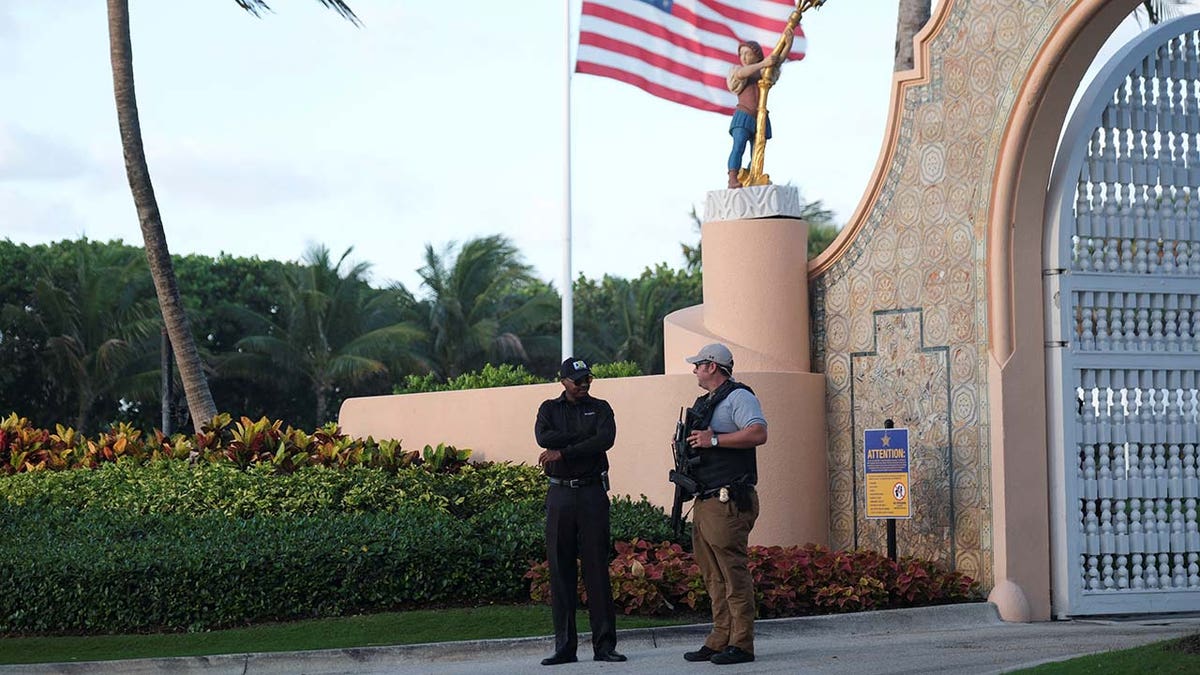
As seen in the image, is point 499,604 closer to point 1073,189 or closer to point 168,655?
point 168,655

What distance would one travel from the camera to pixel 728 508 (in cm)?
973

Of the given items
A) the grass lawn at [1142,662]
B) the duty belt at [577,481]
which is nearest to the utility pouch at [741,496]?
the duty belt at [577,481]

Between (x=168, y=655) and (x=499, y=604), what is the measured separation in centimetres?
256

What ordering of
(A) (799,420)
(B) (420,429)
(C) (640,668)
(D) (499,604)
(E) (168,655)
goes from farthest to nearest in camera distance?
(B) (420,429) < (A) (799,420) < (D) (499,604) < (E) (168,655) < (C) (640,668)

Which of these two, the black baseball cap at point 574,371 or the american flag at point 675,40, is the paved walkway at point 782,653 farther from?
the american flag at point 675,40

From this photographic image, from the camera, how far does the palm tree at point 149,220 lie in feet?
65.3

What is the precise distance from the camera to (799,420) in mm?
13875

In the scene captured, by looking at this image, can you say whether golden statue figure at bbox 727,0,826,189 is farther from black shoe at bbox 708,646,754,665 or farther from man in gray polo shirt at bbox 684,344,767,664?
black shoe at bbox 708,646,754,665

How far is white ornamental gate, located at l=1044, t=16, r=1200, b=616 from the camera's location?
1259cm

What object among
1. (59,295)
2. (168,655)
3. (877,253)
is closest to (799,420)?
(877,253)

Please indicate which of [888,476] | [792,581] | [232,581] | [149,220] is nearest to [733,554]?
[792,581]

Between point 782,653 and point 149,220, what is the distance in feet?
40.7

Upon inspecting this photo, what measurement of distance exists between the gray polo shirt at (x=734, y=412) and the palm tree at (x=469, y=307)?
35.8 m

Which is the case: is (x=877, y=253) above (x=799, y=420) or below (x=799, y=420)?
above
